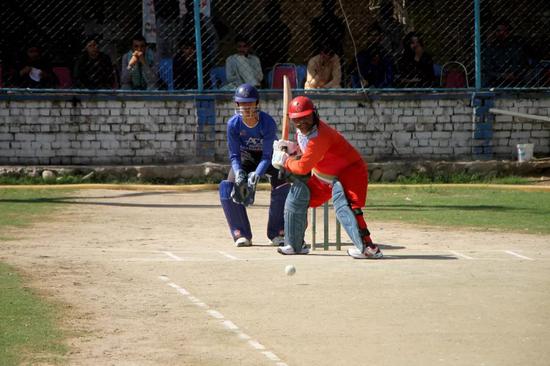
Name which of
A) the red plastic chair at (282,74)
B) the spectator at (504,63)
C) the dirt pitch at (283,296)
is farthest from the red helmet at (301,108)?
the spectator at (504,63)

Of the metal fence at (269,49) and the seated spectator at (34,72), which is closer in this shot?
the seated spectator at (34,72)

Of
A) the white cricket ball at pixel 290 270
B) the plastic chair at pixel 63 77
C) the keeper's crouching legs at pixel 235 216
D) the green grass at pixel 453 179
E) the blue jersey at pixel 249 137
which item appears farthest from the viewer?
the plastic chair at pixel 63 77

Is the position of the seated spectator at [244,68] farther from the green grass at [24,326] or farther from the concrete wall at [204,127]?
the green grass at [24,326]

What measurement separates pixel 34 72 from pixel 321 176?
8.44m

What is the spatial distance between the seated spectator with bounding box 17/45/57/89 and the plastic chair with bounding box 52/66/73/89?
18 cm

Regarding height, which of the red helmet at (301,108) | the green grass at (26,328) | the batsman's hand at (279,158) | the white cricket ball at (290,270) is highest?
the red helmet at (301,108)

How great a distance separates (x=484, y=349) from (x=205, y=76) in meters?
12.1

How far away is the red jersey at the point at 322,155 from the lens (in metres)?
11.5

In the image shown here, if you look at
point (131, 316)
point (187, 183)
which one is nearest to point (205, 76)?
point (187, 183)

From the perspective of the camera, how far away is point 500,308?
29.8ft

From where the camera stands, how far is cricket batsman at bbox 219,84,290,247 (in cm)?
1246

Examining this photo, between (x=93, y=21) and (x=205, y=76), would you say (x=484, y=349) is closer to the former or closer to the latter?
(x=205, y=76)

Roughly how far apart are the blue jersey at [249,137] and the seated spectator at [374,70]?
675cm

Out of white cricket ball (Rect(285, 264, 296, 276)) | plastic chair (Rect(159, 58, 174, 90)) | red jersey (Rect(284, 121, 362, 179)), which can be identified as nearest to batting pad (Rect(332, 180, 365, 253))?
red jersey (Rect(284, 121, 362, 179))
